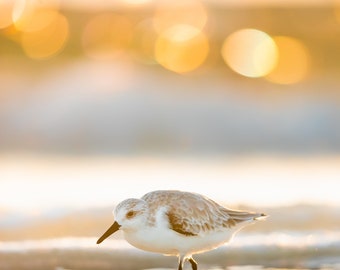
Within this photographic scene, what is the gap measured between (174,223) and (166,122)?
28.9 feet

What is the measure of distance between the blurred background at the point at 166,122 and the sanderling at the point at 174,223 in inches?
22.8

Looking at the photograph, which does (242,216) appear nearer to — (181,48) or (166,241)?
(166,241)

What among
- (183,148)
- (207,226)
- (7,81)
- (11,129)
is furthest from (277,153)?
(207,226)

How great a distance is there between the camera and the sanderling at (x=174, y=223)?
4.82m

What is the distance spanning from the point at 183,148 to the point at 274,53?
6381 mm

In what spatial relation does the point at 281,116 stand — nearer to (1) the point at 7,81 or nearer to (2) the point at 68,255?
(1) the point at 7,81

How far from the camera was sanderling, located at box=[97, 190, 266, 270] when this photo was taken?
482 cm

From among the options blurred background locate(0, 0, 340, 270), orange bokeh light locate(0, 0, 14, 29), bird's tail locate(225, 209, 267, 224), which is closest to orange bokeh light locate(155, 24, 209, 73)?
blurred background locate(0, 0, 340, 270)

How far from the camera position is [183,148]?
Result: 1248cm

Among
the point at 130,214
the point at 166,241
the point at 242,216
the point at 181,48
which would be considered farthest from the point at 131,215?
the point at 181,48

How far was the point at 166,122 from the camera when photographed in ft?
44.9

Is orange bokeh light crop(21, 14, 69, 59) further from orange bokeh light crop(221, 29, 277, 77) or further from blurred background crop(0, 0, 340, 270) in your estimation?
orange bokeh light crop(221, 29, 277, 77)

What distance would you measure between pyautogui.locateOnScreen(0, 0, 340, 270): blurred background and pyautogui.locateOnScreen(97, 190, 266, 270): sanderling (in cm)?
58

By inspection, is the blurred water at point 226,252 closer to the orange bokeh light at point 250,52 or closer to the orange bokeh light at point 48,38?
the orange bokeh light at point 250,52
